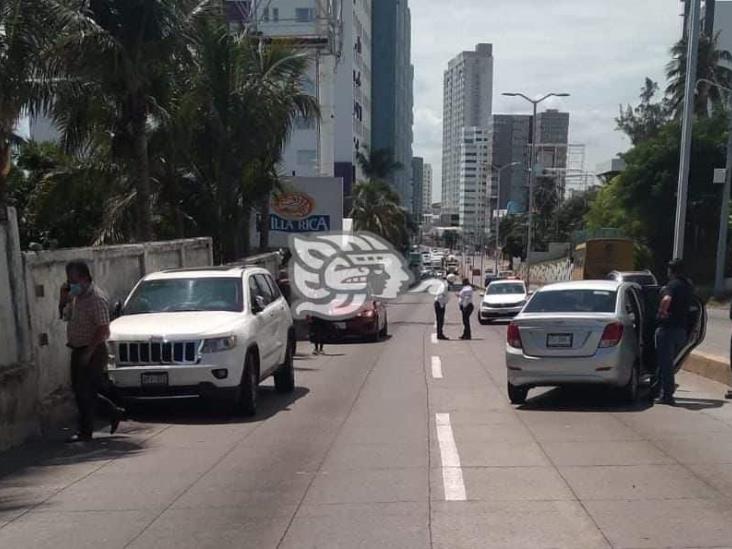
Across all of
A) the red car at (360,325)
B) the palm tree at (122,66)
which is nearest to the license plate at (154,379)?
the palm tree at (122,66)

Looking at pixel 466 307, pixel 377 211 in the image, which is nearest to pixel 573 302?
pixel 466 307

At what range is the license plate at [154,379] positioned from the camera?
11031 mm

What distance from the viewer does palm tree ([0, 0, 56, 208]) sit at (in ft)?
40.8

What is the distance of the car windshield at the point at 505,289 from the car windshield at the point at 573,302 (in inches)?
850

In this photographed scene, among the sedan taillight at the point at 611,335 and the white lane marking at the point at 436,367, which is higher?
the sedan taillight at the point at 611,335

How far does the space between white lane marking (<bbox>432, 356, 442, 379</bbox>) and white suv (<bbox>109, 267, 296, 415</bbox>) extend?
440cm

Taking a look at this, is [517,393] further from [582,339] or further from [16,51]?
[16,51]

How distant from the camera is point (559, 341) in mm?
12172

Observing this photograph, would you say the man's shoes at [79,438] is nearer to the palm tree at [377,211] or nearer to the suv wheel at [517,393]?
the suv wheel at [517,393]

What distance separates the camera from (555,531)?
20.9 ft

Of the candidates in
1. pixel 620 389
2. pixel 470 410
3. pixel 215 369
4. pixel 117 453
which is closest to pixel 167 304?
pixel 215 369

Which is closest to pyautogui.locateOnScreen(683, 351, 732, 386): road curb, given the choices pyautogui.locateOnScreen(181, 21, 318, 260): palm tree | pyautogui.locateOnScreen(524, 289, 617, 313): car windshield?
pyautogui.locateOnScreen(524, 289, 617, 313): car windshield

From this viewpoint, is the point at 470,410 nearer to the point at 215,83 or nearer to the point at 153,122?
the point at 153,122

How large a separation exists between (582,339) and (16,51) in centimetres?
853
